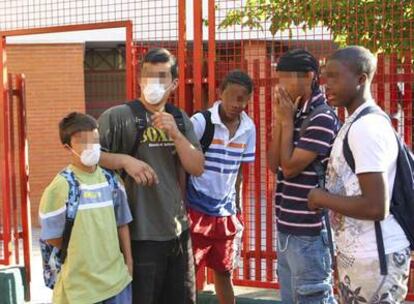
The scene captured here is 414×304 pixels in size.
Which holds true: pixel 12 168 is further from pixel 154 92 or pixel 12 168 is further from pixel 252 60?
pixel 154 92

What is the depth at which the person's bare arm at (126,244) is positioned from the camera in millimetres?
3680

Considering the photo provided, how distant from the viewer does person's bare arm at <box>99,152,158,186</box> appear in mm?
3488

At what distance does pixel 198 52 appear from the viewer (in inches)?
202

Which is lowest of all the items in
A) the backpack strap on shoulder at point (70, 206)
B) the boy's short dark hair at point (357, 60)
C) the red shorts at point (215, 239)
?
the red shorts at point (215, 239)

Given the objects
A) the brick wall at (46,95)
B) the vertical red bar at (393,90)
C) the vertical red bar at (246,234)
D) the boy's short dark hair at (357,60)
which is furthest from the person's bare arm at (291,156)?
the brick wall at (46,95)

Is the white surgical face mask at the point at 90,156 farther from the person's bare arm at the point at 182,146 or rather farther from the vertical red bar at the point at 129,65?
the vertical red bar at the point at 129,65

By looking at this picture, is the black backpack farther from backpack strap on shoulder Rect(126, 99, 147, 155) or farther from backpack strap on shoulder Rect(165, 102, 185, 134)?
backpack strap on shoulder Rect(126, 99, 147, 155)

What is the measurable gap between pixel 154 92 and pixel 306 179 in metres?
0.97

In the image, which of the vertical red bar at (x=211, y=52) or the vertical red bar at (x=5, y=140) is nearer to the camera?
the vertical red bar at (x=211, y=52)

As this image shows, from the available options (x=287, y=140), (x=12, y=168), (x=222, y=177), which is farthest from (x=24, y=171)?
(x=287, y=140)

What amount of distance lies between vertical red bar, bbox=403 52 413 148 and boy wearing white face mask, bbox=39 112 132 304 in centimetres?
225

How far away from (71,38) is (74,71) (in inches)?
23.5

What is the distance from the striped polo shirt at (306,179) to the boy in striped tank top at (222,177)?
2.75 feet

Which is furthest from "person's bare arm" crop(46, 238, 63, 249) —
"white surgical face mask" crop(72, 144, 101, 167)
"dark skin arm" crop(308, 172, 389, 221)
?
"dark skin arm" crop(308, 172, 389, 221)
